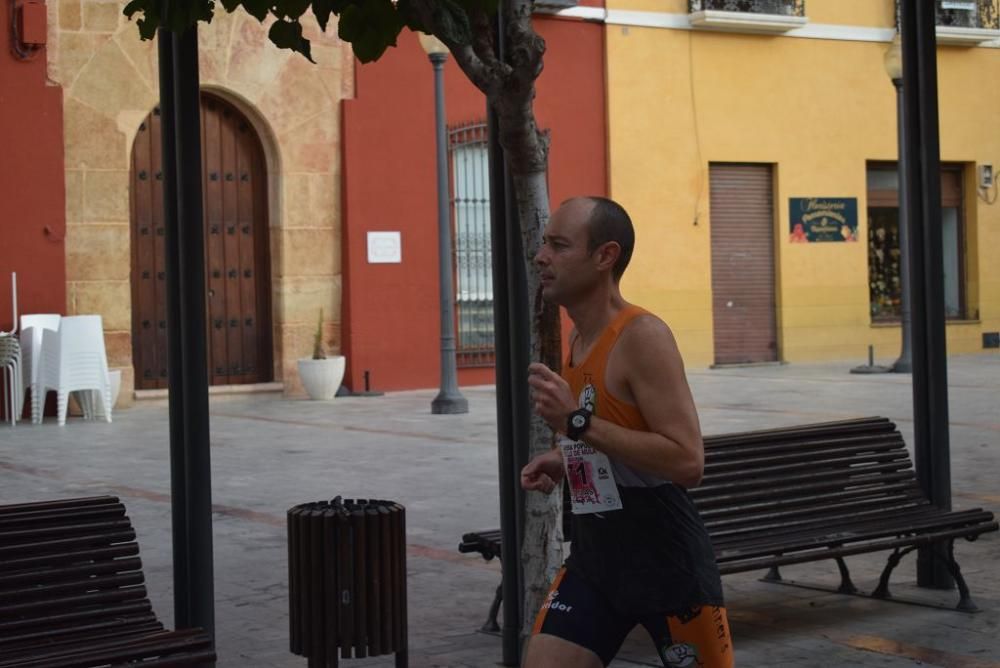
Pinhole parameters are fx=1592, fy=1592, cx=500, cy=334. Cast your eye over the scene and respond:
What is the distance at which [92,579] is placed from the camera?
15.9ft

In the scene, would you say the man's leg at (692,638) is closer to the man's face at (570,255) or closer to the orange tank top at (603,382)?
the orange tank top at (603,382)

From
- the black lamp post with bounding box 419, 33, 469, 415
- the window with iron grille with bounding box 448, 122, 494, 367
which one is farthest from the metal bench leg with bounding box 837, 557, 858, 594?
the window with iron grille with bounding box 448, 122, 494, 367

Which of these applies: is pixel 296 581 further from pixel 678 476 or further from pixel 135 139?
pixel 135 139

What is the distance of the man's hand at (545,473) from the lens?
382 centimetres

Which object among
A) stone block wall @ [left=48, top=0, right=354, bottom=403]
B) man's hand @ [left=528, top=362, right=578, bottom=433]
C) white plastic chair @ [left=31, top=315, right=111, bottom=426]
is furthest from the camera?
stone block wall @ [left=48, top=0, right=354, bottom=403]

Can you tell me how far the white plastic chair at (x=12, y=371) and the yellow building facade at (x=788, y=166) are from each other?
9.32 meters

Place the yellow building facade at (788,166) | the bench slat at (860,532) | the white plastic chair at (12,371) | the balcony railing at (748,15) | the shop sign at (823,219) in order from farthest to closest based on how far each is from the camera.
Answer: the shop sign at (823,219) < the balcony railing at (748,15) < the yellow building facade at (788,166) < the white plastic chair at (12,371) < the bench slat at (860,532)

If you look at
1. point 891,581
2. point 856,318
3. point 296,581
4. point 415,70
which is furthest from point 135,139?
point 296,581

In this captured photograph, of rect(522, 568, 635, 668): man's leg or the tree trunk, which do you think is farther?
the tree trunk

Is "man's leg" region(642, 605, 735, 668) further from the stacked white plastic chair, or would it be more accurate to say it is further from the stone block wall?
the stone block wall

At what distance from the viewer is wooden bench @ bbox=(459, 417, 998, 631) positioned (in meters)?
6.50

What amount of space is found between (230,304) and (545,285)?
56.3ft

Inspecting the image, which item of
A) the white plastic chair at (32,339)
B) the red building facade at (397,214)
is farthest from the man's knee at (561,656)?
the red building facade at (397,214)

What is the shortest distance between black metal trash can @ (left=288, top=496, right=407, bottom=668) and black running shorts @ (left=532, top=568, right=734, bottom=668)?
1555mm
